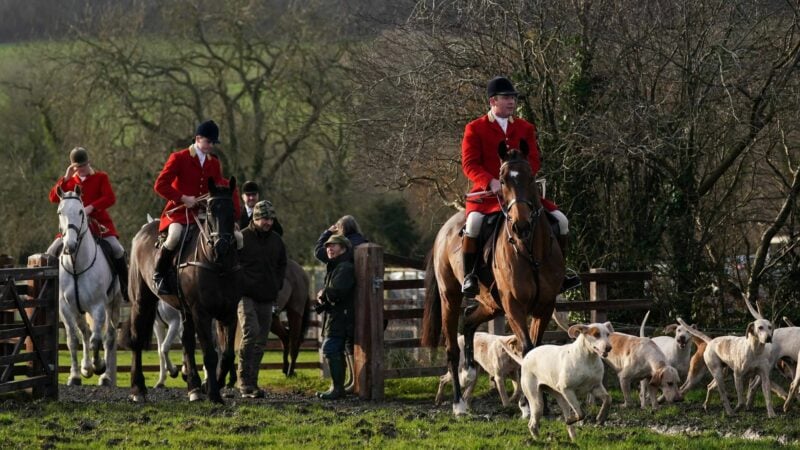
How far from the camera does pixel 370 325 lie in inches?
547

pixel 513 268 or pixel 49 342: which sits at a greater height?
pixel 513 268

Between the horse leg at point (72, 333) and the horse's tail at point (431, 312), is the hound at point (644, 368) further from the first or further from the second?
the horse leg at point (72, 333)

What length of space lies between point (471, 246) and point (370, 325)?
3.19m

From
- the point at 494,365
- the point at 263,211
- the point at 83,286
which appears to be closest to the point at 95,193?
the point at 83,286

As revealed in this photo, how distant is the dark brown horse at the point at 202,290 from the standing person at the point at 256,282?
0.41m

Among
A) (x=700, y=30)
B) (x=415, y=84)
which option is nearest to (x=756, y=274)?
(x=700, y=30)

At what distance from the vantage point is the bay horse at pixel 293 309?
16.8 metres

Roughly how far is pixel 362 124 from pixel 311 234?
14.1 m

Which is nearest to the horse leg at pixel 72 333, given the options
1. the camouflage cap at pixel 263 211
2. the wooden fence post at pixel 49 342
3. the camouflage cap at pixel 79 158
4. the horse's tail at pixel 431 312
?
the camouflage cap at pixel 79 158

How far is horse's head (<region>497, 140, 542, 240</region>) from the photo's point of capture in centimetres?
998

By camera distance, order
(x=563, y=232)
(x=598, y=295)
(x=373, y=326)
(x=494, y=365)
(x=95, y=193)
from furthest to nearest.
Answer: (x=95, y=193) → (x=598, y=295) → (x=373, y=326) → (x=494, y=365) → (x=563, y=232)

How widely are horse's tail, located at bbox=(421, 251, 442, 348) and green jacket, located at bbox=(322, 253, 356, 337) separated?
1531 mm

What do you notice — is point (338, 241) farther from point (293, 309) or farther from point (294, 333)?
point (294, 333)

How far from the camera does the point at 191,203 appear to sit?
12352 millimetres
